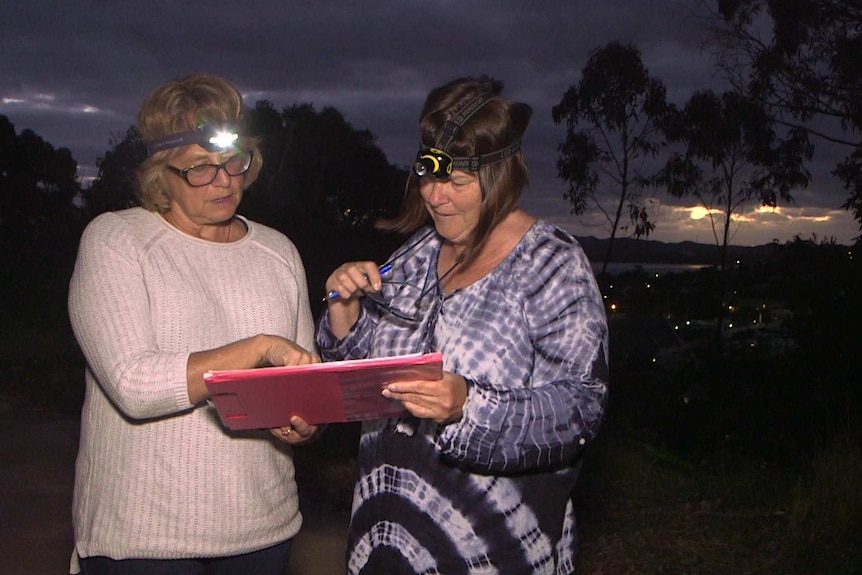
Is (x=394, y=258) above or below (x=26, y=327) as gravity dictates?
above

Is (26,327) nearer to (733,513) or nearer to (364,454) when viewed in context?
(733,513)

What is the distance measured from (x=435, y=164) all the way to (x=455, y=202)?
0.14 meters

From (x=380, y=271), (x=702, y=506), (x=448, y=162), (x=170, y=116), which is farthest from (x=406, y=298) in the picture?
(x=702, y=506)

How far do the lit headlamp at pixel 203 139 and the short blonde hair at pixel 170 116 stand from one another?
2 centimetres

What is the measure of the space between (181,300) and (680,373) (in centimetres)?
865

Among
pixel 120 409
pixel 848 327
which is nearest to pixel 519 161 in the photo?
pixel 120 409

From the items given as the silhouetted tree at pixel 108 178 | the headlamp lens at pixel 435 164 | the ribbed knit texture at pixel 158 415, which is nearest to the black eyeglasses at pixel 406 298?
the headlamp lens at pixel 435 164

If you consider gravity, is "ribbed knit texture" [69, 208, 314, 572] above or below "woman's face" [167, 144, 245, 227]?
below

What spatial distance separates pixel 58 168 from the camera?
23.1m

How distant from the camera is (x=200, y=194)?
8.98ft

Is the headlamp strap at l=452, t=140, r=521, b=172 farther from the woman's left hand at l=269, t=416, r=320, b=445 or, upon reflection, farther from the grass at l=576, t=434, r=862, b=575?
the grass at l=576, t=434, r=862, b=575

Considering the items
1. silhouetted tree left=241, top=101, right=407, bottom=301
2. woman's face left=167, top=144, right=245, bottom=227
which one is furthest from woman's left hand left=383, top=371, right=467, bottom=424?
silhouetted tree left=241, top=101, right=407, bottom=301

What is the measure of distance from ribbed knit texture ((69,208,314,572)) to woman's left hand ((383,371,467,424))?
648mm

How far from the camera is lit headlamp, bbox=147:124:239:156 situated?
2711 mm
